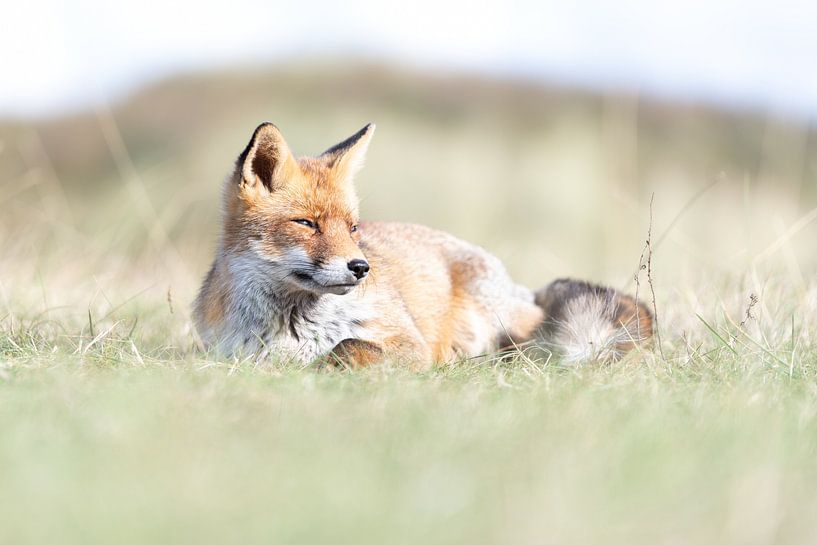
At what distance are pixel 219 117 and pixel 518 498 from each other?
842 inches

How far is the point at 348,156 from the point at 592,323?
2036 millimetres

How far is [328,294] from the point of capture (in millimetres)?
5660

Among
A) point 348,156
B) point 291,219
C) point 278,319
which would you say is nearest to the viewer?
point 291,219

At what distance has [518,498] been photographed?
2762 mm

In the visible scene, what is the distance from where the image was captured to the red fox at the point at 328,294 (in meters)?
5.34

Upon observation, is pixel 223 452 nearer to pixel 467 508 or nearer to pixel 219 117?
pixel 467 508

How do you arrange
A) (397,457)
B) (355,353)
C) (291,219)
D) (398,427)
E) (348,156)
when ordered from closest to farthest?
(397,457)
(398,427)
(355,353)
(291,219)
(348,156)

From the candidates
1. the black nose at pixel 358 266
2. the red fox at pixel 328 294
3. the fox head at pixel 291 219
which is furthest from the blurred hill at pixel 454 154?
the black nose at pixel 358 266

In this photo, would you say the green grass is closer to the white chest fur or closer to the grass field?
the grass field

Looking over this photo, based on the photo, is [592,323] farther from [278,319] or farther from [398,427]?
[398,427]

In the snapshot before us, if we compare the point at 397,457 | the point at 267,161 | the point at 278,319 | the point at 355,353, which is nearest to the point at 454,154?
the point at 267,161

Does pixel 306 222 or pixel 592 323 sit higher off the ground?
pixel 306 222

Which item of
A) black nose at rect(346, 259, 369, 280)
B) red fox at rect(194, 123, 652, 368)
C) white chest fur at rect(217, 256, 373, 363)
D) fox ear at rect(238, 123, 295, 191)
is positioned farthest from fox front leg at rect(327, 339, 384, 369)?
fox ear at rect(238, 123, 295, 191)

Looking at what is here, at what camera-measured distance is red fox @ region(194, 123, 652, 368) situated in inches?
210
